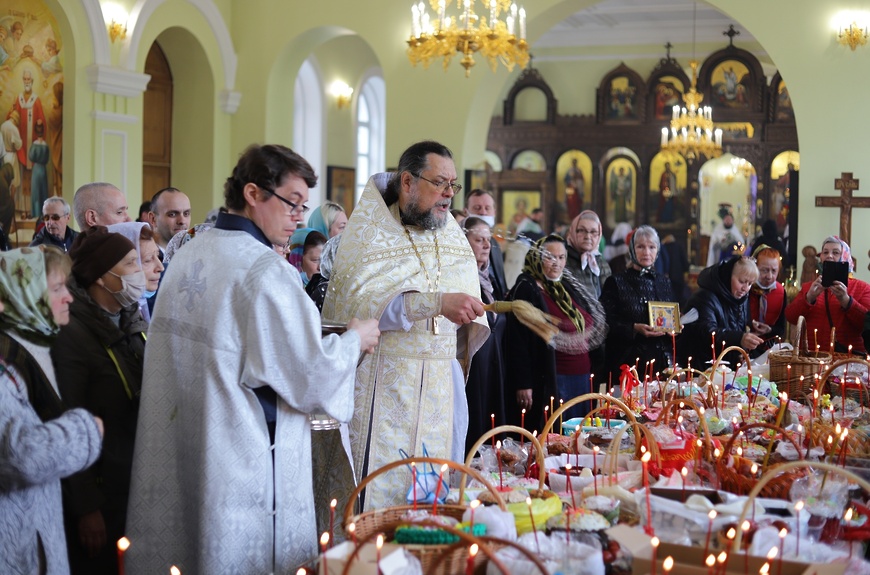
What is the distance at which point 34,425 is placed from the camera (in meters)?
2.29

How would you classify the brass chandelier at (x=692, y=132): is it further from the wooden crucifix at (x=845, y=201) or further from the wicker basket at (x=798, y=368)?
the wicker basket at (x=798, y=368)

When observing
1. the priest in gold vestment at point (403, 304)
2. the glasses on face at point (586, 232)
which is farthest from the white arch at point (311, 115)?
the priest in gold vestment at point (403, 304)

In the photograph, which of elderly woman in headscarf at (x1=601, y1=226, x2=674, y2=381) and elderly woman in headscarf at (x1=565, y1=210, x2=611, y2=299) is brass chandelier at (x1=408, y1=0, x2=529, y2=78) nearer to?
elderly woman in headscarf at (x1=565, y1=210, x2=611, y2=299)

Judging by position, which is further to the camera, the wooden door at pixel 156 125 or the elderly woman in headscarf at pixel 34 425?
the wooden door at pixel 156 125

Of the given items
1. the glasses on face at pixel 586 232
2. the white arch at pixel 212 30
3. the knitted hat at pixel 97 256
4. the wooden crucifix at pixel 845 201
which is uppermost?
the white arch at pixel 212 30

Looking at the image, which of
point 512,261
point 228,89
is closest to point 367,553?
point 512,261

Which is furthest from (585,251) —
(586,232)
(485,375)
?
(485,375)

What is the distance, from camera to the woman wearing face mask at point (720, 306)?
602cm

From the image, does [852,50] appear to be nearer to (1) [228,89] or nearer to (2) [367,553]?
(1) [228,89]

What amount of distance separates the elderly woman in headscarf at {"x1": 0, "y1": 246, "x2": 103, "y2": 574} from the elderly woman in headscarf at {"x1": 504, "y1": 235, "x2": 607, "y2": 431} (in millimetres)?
3199

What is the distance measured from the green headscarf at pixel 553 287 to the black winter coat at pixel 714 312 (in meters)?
0.98

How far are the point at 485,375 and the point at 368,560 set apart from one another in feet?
10.8

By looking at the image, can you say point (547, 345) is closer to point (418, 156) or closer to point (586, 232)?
point (586, 232)

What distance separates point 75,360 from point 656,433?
1.91m
